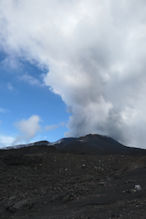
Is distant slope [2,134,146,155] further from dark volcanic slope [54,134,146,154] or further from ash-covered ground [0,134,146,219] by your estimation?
ash-covered ground [0,134,146,219]

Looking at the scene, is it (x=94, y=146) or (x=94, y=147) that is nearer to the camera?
(x=94, y=147)

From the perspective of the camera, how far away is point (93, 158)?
2622 cm

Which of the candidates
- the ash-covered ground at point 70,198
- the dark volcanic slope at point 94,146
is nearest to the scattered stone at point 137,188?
the ash-covered ground at point 70,198

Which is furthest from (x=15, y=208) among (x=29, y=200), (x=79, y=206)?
(x=79, y=206)

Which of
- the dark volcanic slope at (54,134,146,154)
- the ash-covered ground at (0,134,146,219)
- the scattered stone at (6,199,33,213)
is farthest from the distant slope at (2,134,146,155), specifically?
the scattered stone at (6,199,33,213)

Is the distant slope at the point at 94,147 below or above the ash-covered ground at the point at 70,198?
above

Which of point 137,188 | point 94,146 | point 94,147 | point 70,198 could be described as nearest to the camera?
point 70,198

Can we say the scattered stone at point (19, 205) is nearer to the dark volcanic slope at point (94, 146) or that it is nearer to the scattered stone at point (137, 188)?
the scattered stone at point (137, 188)

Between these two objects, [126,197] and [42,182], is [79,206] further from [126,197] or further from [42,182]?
[42,182]

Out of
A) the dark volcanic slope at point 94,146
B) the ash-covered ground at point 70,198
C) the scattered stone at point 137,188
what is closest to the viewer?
the ash-covered ground at point 70,198

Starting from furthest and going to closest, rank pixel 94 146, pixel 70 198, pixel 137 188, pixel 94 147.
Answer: pixel 94 146
pixel 94 147
pixel 137 188
pixel 70 198

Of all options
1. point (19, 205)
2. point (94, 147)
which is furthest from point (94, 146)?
point (19, 205)

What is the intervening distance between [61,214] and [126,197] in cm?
278

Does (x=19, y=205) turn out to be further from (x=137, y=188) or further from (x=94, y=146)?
(x=94, y=146)
